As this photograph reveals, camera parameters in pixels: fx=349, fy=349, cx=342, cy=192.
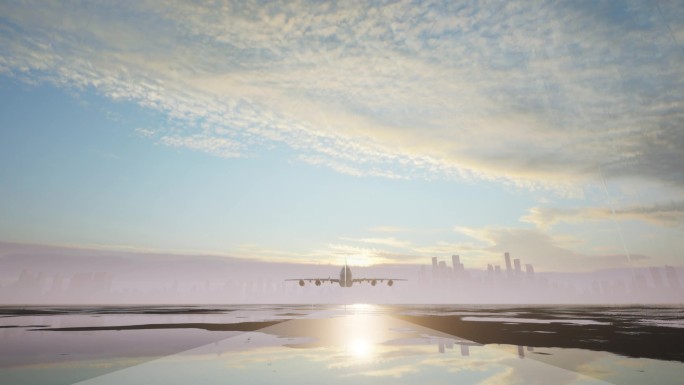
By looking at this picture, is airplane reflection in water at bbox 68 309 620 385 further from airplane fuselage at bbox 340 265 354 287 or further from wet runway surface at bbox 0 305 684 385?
airplane fuselage at bbox 340 265 354 287

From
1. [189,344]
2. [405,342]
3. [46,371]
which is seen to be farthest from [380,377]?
[189,344]

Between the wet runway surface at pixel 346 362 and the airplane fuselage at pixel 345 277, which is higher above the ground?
the airplane fuselage at pixel 345 277

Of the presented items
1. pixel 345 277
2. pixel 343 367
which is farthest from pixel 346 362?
pixel 345 277

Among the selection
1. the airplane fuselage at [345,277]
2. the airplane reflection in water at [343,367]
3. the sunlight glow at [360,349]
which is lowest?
the sunlight glow at [360,349]

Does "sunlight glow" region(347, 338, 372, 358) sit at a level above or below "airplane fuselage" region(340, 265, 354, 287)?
below

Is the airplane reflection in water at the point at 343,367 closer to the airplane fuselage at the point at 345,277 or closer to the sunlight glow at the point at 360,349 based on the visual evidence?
the sunlight glow at the point at 360,349

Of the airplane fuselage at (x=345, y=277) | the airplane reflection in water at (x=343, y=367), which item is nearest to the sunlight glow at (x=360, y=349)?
the airplane reflection in water at (x=343, y=367)

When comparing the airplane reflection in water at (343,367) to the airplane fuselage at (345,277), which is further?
the airplane fuselage at (345,277)

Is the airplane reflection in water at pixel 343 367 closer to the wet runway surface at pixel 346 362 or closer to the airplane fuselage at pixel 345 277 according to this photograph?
the wet runway surface at pixel 346 362

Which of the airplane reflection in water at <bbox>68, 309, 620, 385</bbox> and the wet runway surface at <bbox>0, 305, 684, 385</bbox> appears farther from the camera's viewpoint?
the wet runway surface at <bbox>0, 305, 684, 385</bbox>

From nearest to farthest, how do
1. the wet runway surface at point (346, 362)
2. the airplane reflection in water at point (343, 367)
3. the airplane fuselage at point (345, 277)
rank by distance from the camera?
1. the airplane reflection in water at point (343, 367)
2. the wet runway surface at point (346, 362)
3. the airplane fuselage at point (345, 277)

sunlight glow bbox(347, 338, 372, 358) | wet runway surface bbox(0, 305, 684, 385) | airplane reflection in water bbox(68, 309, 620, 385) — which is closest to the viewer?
airplane reflection in water bbox(68, 309, 620, 385)

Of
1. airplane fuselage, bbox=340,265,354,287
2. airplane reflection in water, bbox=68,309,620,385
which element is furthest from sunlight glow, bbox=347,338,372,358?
airplane fuselage, bbox=340,265,354,287

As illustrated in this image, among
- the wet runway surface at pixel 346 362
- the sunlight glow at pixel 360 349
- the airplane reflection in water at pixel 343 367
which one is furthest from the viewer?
the sunlight glow at pixel 360 349
